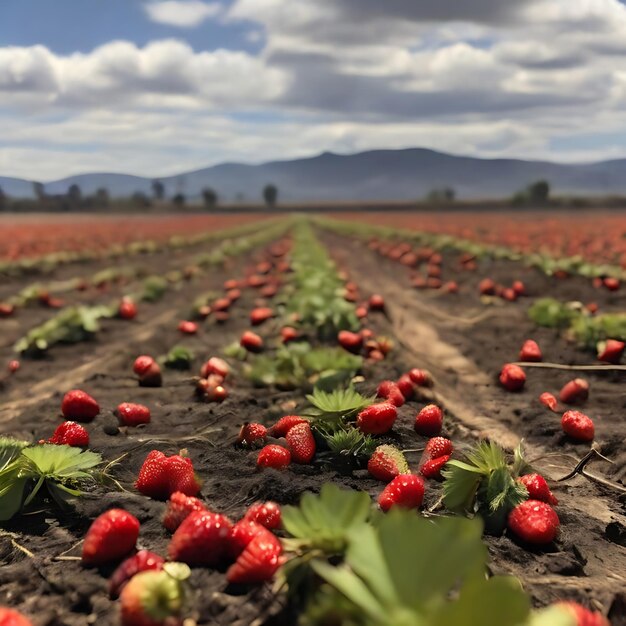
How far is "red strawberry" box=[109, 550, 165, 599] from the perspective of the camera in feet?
7.93

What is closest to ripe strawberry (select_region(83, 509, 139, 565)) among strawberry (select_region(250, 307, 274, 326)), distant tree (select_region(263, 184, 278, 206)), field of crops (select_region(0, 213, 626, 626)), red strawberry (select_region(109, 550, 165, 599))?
field of crops (select_region(0, 213, 626, 626))

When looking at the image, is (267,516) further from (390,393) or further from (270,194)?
(270,194)

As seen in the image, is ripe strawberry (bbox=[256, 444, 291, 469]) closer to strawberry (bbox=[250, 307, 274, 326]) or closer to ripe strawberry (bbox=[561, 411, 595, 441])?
ripe strawberry (bbox=[561, 411, 595, 441])

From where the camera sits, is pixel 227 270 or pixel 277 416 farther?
pixel 227 270

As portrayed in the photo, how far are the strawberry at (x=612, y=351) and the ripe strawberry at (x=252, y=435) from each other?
4351 mm

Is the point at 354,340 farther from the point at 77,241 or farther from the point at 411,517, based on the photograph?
the point at 77,241

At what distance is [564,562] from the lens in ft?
9.67

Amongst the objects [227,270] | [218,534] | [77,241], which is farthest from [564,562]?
[77,241]

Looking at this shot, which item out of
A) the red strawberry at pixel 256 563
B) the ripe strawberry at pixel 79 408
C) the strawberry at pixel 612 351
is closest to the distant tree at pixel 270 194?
the strawberry at pixel 612 351

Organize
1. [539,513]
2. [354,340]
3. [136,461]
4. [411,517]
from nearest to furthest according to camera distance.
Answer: [411,517], [539,513], [136,461], [354,340]

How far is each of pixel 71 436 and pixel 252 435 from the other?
1.13 meters

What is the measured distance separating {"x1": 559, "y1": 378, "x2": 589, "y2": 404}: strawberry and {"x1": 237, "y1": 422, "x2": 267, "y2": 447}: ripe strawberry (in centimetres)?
312

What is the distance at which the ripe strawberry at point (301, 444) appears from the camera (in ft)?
11.8

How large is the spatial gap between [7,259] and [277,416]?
45.2 ft
